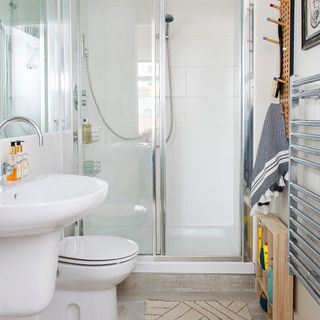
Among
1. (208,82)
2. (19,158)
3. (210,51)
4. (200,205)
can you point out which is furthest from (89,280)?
(210,51)

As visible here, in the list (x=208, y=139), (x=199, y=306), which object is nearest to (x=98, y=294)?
(x=199, y=306)

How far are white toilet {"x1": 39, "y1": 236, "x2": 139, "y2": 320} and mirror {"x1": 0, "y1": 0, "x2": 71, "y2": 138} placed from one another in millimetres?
684

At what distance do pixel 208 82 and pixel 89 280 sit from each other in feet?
6.07

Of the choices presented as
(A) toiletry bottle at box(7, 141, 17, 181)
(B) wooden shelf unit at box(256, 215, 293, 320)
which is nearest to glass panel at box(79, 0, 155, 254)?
(B) wooden shelf unit at box(256, 215, 293, 320)

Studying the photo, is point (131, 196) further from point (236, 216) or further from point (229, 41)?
point (229, 41)

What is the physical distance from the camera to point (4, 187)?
150 centimetres

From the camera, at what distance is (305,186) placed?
2.01 metres

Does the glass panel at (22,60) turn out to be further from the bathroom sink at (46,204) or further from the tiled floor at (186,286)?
the tiled floor at (186,286)

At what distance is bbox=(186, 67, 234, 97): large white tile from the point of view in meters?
3.28

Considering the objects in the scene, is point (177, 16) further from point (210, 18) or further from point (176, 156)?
point (176, 156)

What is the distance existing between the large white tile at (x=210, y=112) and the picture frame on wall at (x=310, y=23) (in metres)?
1.26

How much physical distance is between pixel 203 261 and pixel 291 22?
1.56 m

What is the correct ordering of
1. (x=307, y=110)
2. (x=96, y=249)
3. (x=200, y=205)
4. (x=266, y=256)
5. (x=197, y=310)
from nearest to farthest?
(x=307, y=110), (x=96, y=249), (x=266, y=256), (x=197, y=310), (x=200, y=205)

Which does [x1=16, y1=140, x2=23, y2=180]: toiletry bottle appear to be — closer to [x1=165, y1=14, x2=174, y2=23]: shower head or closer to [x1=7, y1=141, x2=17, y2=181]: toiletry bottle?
[x1=7, y1=141, x2=17, y2=181]: toiletry bottle
